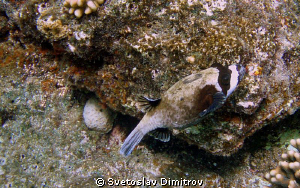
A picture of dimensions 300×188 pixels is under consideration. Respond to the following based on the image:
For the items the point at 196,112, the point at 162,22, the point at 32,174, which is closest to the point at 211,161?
the point at 196,112

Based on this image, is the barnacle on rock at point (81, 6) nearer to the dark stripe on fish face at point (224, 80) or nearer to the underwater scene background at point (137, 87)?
the underwater scene background at point (137, 87)

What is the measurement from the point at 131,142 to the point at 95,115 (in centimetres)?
176

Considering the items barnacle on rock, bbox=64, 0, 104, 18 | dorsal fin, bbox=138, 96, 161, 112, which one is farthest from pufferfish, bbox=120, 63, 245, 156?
barnacle on rock, bbox=64, 0, 104, 18

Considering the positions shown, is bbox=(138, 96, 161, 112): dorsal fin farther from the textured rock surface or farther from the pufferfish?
the textured rock surface

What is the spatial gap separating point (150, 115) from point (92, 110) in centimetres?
199

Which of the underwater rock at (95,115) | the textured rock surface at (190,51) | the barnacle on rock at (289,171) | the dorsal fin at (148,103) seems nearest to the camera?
the dorsal fin at (148,103)

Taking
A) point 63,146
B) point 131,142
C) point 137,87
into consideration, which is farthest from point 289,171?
point 63,146

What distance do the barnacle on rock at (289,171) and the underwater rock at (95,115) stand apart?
3.46 meters

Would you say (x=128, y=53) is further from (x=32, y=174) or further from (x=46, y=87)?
(x=32, y=174)

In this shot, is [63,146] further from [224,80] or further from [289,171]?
[289,171]

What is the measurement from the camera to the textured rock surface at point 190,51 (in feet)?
9.13

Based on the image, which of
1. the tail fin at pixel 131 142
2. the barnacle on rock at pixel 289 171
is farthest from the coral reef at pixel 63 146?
the tail fin at pixel 131 142

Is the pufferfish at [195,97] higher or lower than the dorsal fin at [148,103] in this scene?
higher

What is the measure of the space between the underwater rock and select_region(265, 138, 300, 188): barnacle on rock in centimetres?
346
